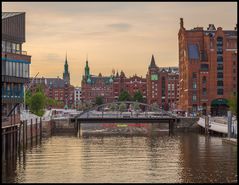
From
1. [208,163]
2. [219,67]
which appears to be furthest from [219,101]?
[208,163]

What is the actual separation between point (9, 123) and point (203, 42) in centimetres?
9761

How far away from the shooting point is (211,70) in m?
154

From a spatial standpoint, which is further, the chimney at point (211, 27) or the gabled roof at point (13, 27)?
the chimney at point (211, 27)

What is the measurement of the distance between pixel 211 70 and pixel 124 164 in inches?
3915

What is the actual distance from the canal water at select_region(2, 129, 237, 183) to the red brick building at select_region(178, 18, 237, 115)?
241 ft

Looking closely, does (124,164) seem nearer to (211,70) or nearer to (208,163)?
(208,163)

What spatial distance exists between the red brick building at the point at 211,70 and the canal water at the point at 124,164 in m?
73.5

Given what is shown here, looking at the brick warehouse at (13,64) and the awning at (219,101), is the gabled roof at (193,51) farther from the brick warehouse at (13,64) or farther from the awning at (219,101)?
the brick warehouse at (13,64)

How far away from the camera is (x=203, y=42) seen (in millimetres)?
Answer: 158000

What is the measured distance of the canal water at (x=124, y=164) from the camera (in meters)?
49.0

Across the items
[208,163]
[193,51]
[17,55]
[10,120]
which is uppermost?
[193,51]

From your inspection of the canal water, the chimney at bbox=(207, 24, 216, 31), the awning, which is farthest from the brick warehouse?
the chimney at bbox=(207, 24, 216, 31)

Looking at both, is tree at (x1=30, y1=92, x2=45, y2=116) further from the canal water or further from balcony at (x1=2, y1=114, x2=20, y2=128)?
balcony at (x1=2, y1=114, x2=20, y2=128)

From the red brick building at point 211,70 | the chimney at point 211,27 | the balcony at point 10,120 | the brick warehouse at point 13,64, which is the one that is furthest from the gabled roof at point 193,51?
the balcony at point 10,120
